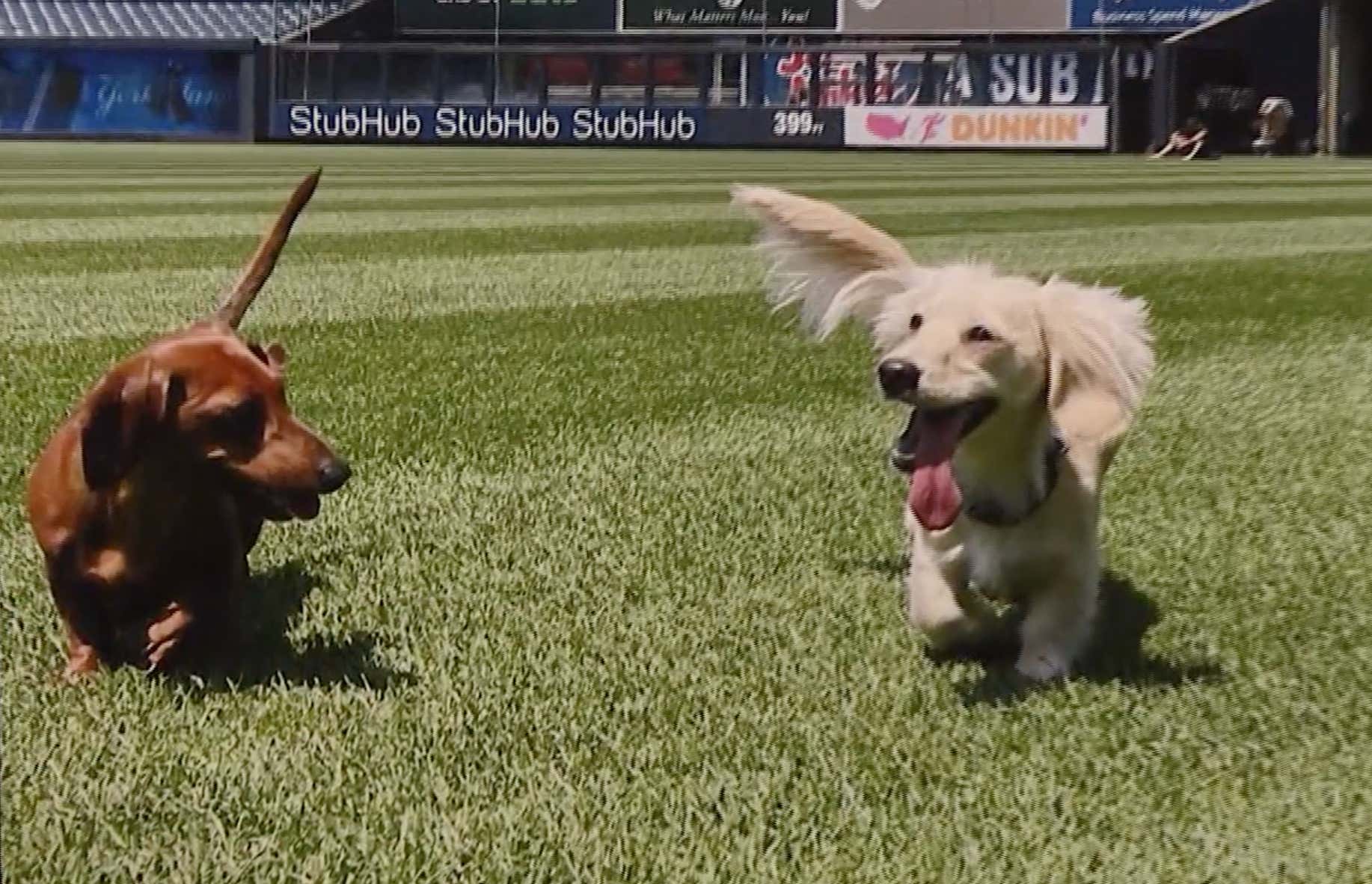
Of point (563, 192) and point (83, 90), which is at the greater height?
point (83, 90)

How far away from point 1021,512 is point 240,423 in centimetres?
130

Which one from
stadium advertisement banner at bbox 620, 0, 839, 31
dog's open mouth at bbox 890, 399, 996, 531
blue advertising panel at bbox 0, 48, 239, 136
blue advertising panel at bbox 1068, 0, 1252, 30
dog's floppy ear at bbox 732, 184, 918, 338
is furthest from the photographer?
stadium advertisement banner at bbox 620, 0, 839, 31

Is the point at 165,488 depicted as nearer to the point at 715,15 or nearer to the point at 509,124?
the point at 509,124

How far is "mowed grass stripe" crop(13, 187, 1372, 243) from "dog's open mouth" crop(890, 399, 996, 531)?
10209 millimetres

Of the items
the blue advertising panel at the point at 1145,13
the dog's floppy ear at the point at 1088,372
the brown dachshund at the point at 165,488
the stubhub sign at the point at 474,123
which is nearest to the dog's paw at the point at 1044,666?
the dog's floppy ear at the point at 1088,372

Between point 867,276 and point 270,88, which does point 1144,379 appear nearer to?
point 867,276

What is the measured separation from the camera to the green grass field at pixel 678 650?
8.41 feet

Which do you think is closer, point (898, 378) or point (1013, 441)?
point (898, 378)

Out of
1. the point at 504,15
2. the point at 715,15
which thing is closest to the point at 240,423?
the point at 715,15

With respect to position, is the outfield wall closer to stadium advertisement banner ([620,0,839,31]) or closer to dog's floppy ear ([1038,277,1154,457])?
stadium advertisement banner ([620,0,839,31])

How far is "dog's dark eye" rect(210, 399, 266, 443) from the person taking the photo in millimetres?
3084

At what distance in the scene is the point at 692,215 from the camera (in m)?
16.7

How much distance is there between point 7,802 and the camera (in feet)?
8.50

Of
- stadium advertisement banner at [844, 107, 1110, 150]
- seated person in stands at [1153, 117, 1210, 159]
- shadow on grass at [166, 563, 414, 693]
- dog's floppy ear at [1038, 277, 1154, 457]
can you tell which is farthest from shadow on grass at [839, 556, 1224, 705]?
stadium advertisement banner at [844, 107, 1110, 150]
